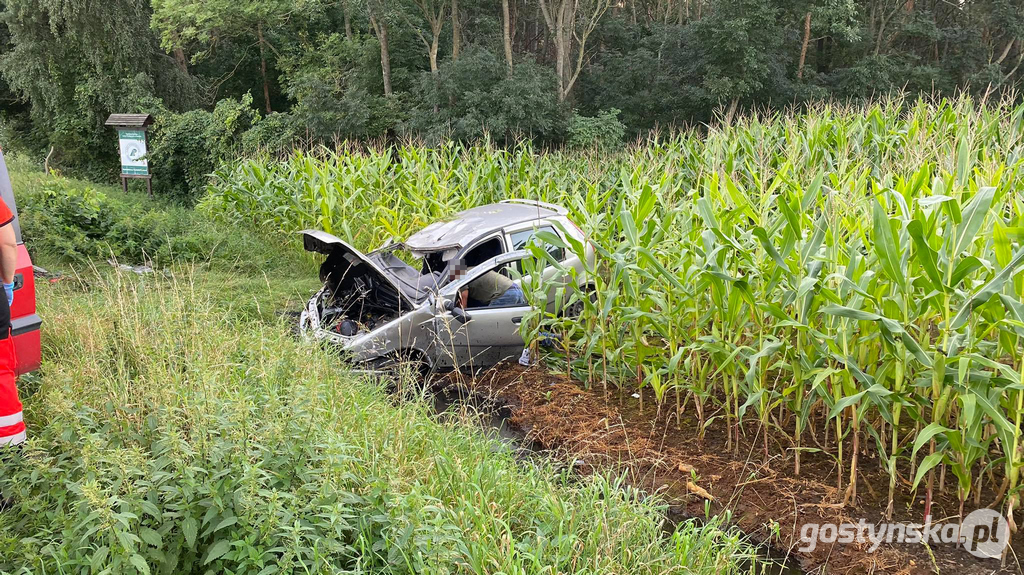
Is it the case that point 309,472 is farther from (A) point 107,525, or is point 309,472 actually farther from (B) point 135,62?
(B) point 135,62

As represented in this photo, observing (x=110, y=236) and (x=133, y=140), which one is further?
(x=133, y=140)

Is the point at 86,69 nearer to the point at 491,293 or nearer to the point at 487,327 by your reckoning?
the point at 491,293

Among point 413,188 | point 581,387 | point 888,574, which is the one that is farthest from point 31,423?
point 413,188

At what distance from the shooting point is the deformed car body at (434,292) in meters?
6.94

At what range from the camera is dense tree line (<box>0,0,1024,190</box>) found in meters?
23.8

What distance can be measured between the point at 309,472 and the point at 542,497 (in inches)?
49.7

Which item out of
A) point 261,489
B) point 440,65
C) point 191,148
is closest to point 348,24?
point 440,65

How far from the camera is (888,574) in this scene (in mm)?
4031

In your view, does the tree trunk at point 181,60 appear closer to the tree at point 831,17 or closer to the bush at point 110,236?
the bush at point 110,236

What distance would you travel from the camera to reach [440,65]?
1006 inches

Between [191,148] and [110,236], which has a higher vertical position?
[191,148]

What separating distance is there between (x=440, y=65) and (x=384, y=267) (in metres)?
19.8

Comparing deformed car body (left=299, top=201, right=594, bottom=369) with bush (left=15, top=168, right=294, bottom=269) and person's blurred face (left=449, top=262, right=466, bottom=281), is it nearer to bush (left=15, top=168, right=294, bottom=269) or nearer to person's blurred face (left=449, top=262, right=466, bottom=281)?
person's blurred face (left=449, top=262, right=466, bottom=281)

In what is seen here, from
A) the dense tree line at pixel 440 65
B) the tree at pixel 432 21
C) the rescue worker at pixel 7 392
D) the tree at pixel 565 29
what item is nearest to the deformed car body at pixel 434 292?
the rescue worker at pixel 7 392
